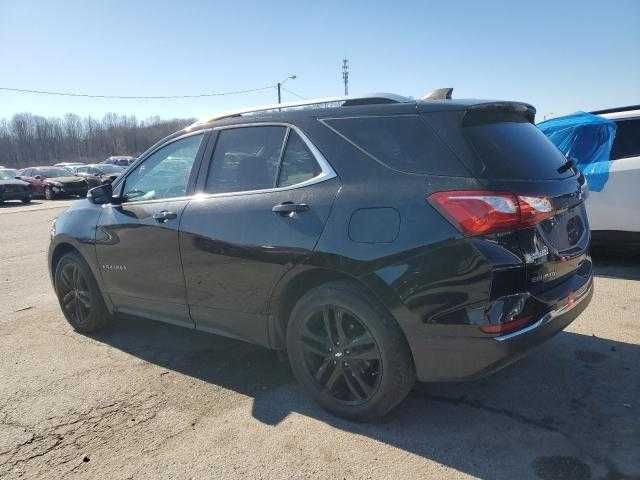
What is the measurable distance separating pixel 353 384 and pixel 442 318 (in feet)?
2.44

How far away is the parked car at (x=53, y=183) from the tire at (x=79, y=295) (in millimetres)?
23145

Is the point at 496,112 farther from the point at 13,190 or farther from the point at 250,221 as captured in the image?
the point at 13,190

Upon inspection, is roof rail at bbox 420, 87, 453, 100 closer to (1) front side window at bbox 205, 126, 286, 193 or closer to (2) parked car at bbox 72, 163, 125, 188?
(1) front side window at bbox 205, 126, 286, 193

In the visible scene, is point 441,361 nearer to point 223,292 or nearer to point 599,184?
point 223,292

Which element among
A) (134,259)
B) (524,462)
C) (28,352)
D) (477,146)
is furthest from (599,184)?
(28,352)

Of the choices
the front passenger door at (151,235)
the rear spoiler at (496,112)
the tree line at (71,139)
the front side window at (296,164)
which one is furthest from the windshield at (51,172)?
the tree line at (71,139)

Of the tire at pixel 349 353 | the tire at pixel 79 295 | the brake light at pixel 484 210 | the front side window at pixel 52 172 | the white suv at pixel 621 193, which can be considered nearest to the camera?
the brake light at pixel 484 210

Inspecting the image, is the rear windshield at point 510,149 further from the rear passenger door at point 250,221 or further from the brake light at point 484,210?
the rear passenger door at point 250,221

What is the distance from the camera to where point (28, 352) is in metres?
4.57

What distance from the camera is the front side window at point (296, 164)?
316 centimetres

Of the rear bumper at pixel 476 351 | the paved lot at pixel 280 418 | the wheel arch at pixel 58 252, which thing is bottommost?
the paved lot at pixel 280 418

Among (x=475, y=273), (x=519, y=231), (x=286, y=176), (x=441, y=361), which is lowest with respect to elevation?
(x=441, y=361)

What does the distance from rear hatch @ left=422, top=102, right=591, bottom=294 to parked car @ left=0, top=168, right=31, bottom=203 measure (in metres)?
24.5

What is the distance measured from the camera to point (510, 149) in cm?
288
